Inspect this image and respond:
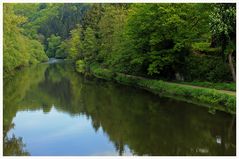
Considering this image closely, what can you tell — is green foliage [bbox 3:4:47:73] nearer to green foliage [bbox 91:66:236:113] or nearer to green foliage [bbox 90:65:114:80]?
green foliage [bbox 90:65:114:80]

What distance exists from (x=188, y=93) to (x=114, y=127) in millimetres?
9844

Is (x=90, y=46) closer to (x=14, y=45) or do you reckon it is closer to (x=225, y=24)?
(x=14, y=45)

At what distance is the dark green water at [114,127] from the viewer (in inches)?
701

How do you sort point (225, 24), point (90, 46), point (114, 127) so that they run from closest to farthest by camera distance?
1. point (114, 127)
2. point (225, 24)
3. point (90, 46)

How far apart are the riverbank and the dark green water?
37.6 inches

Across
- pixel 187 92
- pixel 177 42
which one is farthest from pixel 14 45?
pixel 187 92

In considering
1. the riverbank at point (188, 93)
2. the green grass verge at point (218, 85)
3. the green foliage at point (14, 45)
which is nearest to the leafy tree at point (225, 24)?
the green grass verge at point (218, 85)

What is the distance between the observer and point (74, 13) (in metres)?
154

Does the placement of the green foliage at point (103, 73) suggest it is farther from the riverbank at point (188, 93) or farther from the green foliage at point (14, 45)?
the green foliage at point (14, 45)

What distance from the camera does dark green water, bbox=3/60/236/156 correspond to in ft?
58.4

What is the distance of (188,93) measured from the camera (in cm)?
3038

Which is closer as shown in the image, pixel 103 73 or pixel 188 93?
pixel 188 93

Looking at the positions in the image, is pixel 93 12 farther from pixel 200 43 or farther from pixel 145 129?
pixel 145 129

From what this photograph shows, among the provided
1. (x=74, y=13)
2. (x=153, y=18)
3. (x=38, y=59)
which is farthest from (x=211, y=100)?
(x=74, y=13)
